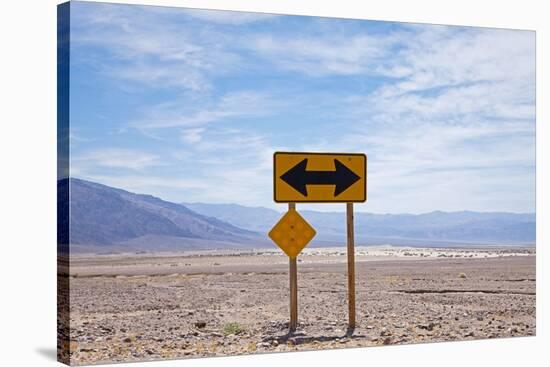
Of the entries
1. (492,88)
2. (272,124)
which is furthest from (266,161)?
(492,88)

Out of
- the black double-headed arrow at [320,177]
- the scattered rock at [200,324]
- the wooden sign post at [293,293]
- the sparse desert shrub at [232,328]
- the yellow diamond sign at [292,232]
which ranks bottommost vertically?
the sparse desert shrub at [232,328]

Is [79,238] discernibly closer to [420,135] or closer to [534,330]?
[420,135]

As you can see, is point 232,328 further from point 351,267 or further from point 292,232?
point 351,267

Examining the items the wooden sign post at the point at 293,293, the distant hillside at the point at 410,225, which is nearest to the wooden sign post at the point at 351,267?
the distant hillside at the point at 410,225

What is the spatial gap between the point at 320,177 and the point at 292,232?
2.44ft

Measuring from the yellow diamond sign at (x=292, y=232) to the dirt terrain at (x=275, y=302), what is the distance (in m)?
0.54

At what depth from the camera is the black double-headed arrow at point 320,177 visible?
14.5 meters

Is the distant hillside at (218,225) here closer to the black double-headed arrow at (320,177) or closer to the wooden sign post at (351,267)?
the wooden sign post at (351,267)

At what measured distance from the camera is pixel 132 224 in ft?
48.6

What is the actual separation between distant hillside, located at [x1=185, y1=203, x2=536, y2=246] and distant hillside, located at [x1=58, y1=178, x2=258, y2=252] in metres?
0.27

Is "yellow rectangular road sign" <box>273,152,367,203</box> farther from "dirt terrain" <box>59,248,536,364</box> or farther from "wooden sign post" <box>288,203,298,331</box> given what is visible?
"dirt terrain" <box>59,248,536,364</box>

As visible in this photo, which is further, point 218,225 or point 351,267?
point 218,225

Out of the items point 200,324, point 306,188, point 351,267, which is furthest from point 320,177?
point 200,324

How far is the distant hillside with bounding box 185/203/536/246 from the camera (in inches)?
588
